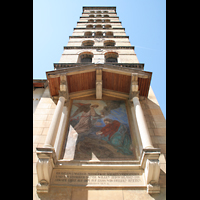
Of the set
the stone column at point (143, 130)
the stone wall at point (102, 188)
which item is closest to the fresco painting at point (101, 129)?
the stone column at point (143, 130)

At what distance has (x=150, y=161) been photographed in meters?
6.76

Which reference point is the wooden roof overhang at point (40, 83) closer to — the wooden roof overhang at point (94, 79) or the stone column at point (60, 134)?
the wooden roof overhang at point (94, 79)

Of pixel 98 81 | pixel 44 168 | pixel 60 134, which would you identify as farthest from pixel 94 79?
pixel 44 168

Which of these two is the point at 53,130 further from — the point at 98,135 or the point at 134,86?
the point at 134,86

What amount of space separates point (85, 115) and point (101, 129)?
1.29 m

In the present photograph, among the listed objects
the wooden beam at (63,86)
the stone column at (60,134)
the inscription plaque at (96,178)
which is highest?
the wooden beam at (63,86)

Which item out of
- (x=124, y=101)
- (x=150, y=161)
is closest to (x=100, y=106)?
(x=124, y=101)

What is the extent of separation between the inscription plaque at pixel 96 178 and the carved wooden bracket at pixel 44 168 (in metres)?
0.36

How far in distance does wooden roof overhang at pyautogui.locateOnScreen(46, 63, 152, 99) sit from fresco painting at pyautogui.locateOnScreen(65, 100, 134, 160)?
1.96 ft

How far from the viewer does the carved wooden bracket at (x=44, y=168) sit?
655 cm

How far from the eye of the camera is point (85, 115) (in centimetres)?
1023

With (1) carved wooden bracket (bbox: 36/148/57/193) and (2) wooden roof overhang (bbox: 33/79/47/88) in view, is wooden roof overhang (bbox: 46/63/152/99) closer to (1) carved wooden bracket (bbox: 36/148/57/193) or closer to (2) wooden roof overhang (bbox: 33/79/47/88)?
(2) wooden roof overhang (bbox: 33/79/47/88)

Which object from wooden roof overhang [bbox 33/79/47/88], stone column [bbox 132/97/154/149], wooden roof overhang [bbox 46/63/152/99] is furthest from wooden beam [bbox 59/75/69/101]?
stone column [bbox 132/97/154/149]

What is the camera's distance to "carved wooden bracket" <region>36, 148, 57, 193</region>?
21.5 feet
